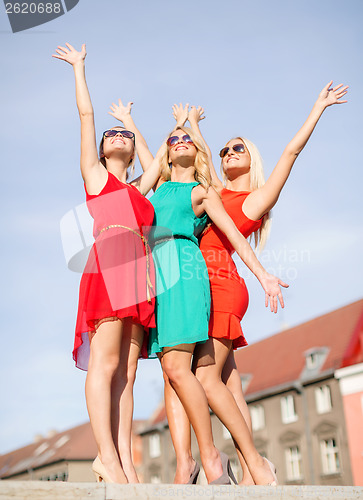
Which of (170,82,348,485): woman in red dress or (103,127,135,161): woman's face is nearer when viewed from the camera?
(170,82,348,485): woman in red dress

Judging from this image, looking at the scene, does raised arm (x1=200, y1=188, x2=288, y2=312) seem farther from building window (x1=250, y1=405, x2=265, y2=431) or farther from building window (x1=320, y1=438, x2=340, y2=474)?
building window (x1=250, y1=405, x2=265, y2=431)

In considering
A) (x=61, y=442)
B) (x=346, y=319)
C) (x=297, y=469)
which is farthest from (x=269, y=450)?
(x=61, y=442)

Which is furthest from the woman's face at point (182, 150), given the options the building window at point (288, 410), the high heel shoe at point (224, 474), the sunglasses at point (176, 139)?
the building window at point (288, 410)

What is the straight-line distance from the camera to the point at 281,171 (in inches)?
193

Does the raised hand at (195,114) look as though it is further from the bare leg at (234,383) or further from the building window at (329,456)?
the building window at (329,456)

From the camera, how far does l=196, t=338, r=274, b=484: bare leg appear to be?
14.6 feet

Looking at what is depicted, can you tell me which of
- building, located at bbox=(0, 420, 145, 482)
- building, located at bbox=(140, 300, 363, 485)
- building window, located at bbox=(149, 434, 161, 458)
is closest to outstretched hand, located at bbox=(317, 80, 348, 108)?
building, located at bbox=(140, 300, 363, 485)

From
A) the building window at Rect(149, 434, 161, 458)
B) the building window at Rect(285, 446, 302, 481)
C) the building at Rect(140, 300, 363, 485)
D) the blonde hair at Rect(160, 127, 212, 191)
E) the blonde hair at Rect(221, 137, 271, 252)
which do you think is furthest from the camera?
the building window at Rect(149, 434, 161, 458)

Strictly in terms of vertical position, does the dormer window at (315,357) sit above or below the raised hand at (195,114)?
above

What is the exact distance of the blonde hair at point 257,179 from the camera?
522 cm

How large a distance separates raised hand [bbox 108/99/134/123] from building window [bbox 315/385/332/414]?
25088 millimetres

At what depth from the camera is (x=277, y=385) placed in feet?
105

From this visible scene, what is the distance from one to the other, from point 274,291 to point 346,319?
30781 millimetres

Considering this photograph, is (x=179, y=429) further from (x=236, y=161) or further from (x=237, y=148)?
(x=237, y=148)
